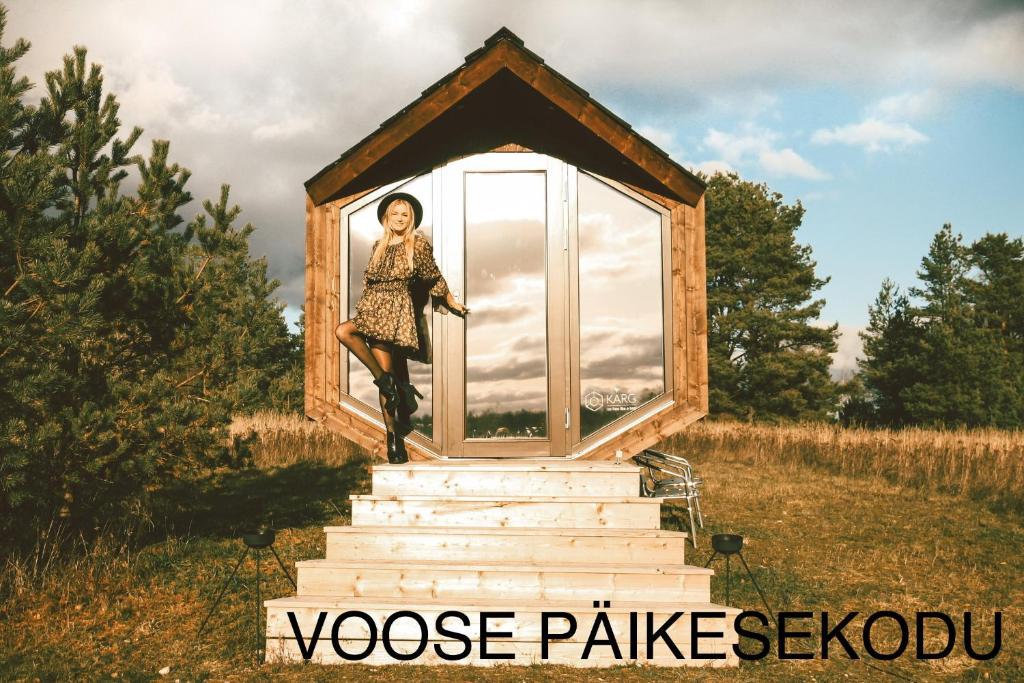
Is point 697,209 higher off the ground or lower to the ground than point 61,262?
higher

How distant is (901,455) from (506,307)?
8.22 meters

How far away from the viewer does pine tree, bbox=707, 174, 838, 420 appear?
1326 inches

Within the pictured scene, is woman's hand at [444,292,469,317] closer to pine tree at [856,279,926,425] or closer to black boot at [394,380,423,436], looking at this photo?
black boot at [394,380,423,436]

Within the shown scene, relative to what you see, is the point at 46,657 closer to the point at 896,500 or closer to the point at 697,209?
the point at 697,209

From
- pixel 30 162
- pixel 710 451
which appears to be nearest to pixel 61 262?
pixel 30 162

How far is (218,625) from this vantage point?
496 centimetres

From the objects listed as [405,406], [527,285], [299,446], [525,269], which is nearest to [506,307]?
[527,285]

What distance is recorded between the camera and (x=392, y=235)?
6.65m

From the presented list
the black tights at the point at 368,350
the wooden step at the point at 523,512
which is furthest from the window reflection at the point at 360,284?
the wooden step at the point at 523,512

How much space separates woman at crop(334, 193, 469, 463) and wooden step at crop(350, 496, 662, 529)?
0.79 meters

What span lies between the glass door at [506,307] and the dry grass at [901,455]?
629cm

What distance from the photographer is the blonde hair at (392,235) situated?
20.8 ft

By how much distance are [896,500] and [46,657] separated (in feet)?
29.9

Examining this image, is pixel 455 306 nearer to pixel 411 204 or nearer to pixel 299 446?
pixel 411 204
